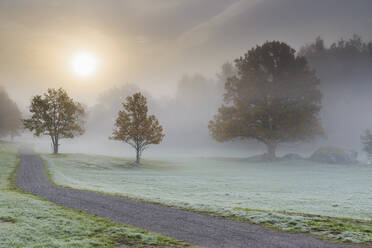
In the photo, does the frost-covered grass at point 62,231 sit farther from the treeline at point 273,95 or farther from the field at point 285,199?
the treeline at point 273,95

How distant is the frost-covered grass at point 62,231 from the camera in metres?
10.7

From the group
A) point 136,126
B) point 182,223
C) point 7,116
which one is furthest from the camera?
point 7,116

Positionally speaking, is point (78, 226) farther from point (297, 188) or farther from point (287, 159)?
point (287, 159)

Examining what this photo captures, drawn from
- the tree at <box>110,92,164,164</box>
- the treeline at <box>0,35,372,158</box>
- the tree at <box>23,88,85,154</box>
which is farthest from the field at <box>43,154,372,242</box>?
the treeline at <box>0,35,372,158</box>

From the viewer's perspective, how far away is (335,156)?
52219 mm

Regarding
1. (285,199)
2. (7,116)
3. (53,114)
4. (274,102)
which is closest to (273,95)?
(274,102)

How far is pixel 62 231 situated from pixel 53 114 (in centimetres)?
5392

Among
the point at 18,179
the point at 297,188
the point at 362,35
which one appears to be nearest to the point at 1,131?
the point at 18,179

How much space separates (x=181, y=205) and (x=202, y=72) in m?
131

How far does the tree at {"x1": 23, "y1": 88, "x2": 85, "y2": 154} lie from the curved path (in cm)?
4246

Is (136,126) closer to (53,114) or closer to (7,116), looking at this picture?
(53,114)

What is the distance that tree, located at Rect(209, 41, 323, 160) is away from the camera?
53.4 metres

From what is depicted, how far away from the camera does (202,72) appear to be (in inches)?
5674

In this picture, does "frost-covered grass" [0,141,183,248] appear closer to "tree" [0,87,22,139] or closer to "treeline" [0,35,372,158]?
"treeline" [0,35,372,158]
